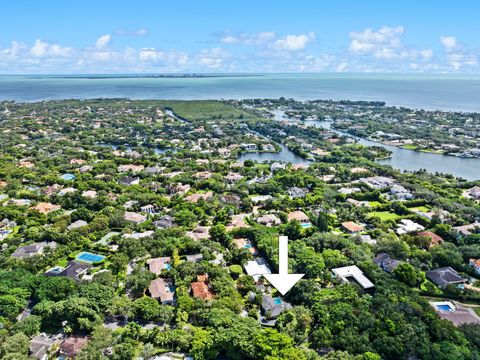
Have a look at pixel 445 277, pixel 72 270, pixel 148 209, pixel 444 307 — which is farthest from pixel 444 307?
pixel 148 209

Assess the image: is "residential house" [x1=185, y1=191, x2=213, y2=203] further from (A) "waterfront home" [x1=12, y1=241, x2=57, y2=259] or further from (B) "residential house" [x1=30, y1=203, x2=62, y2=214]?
(A) "waterfront home" [x1=12, y1=241, x2=57, y2=259]

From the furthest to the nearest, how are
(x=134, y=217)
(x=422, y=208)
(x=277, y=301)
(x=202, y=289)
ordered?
(x=422, y=208) → (x=134, y=217) → (x=202, y=289) → (x=277, y=301)

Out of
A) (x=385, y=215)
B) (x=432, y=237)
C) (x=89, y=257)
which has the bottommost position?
(x=89, y=257)

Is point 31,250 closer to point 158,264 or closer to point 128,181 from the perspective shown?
point 158,264

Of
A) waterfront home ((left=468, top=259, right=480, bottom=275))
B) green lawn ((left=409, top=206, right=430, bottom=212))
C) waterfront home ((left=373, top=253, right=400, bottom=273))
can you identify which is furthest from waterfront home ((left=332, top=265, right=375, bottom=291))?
green lawn ((left=409, top=206, right=430, bottom=212))

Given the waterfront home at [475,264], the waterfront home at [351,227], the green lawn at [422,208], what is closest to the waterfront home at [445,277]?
the waterfront home at [475,264]

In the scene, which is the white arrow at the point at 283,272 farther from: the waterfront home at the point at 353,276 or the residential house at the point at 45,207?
the residential house at the point at 45,207

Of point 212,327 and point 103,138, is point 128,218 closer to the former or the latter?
point 212,327
